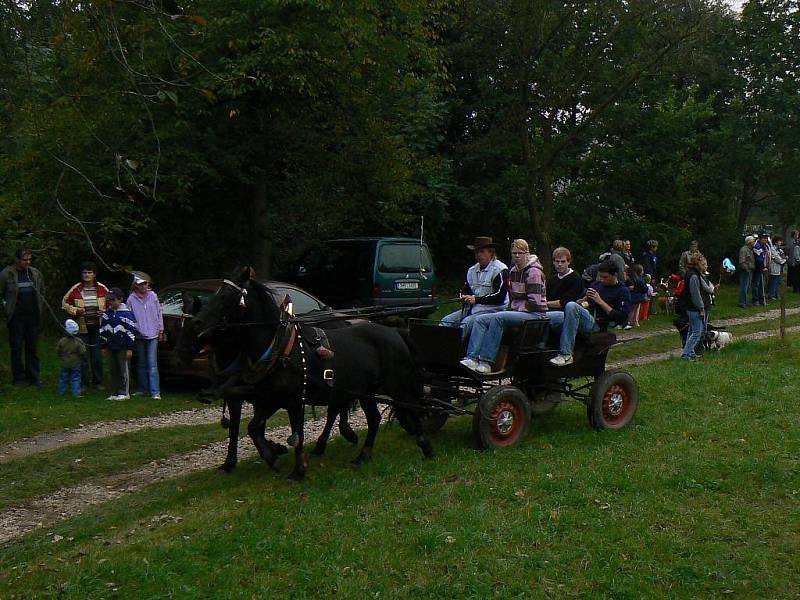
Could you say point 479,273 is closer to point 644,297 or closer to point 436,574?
point 436,574

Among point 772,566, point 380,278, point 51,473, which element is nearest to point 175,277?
point 380,278

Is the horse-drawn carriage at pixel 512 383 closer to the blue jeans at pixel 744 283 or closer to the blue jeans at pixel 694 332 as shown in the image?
the blue jeans at pixel 694 332

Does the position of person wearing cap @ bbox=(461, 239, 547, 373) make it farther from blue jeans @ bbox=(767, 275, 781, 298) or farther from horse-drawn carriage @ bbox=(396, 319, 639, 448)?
blue jeans @ bbox=(767, 275, 781, 298)

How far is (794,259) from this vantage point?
26.7m

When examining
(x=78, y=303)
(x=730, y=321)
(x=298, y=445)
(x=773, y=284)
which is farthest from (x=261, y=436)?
(x=773, y=284)

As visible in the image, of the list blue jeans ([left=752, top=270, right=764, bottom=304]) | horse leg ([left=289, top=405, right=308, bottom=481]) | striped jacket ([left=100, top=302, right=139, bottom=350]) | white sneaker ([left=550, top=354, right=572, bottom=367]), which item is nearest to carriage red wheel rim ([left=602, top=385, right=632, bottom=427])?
white sneaker ([left=550, top=354, right=572, bottom=367])

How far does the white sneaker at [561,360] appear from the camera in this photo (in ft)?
30.8

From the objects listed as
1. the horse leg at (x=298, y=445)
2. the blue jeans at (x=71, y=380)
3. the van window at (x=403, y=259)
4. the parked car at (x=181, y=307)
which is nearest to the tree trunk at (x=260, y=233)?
the van window at (x=403, y=259)

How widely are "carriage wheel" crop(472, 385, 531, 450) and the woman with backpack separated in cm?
608

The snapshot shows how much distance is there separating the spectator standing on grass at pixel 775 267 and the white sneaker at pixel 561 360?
56.6ft

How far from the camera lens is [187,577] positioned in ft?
19.5

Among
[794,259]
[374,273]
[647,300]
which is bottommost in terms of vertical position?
[647,300]

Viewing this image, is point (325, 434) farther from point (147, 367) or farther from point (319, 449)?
point (147, 367)

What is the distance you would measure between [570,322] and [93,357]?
741 centimetres
